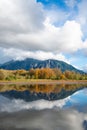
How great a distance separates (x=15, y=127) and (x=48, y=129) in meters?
2.96

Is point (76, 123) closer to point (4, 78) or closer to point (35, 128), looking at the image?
point (35, 128)

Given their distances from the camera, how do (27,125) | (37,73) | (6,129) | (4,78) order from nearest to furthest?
(6,129) < (27,125) < (4,78) < (37,73)

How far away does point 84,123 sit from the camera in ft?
78.6

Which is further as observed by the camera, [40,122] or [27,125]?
[40,122]

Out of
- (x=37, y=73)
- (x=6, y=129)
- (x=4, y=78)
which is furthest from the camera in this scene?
(x=37, y=73)

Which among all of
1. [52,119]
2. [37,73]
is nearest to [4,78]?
[37,73]

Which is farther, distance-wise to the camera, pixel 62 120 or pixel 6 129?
pixel 62 120

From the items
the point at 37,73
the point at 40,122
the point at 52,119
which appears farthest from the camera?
the point at 37,73

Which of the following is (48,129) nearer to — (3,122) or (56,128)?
(56,128)

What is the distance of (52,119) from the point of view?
26.3 m

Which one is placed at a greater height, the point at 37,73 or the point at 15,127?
the point at 37,73

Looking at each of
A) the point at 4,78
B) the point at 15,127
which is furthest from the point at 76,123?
the point at 4,78

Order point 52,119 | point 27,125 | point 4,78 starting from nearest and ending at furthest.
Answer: point 27,125
point 52,119
point 4,78

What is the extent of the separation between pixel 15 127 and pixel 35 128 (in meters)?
1.74
